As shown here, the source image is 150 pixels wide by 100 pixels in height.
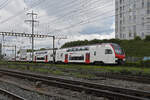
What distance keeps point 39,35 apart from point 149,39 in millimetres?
31358

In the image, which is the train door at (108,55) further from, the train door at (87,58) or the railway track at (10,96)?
the railway track at (10,96)

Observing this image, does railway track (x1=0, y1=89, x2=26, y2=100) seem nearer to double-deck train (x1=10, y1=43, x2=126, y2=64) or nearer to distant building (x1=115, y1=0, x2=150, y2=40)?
double-deck train (x1=10, y1=43, x2=126, y2=64)

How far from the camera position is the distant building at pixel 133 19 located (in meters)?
65.6

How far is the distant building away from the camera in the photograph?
65562 mm

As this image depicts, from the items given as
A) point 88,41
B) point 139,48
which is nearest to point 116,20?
point 88,41

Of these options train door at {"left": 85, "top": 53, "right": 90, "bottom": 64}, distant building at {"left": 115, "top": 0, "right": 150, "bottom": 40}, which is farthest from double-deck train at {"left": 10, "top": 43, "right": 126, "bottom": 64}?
distant building at {"left": 115, "top": 0, "right": 150, "bottom": 40}

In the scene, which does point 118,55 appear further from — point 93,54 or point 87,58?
point 87,58

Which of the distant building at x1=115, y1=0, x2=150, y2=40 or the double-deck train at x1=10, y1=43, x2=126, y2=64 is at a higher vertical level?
the distant building at x1=115, y1=0, x2=150, y2=40

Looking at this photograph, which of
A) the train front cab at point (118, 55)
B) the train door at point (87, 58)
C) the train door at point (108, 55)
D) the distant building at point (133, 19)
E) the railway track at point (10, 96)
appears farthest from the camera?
the distant building at point (133, 19)

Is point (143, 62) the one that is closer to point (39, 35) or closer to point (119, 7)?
point (39, 35)

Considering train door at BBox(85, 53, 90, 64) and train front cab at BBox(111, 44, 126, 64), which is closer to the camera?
train front cab at BBox(111, 44, 126, 64)

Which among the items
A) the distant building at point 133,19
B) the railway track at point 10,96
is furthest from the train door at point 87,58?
the distant building at point 133,19

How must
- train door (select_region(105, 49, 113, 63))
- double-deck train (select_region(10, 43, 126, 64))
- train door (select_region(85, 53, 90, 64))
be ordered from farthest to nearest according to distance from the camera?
train door (select_region(85, 53, 90, 64)) → train door (select_region(105, 49, 113, 63)) → double-deck train (select_region(10, 43, 126, 64))

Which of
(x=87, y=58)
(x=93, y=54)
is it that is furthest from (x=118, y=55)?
(x=87, y=58)
